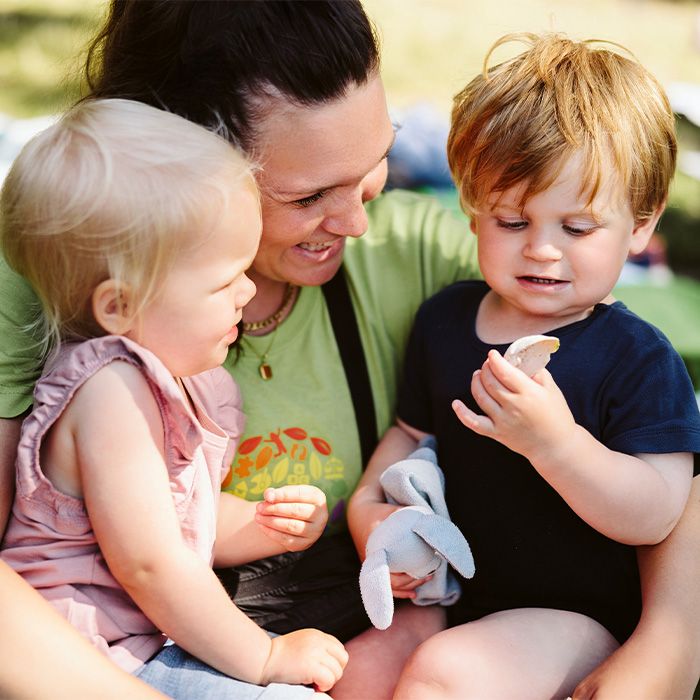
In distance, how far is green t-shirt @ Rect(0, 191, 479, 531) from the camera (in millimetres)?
2039

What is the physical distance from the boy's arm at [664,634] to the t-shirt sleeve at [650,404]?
0.20 metres

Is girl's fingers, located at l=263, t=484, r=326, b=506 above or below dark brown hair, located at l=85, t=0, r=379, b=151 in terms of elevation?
below

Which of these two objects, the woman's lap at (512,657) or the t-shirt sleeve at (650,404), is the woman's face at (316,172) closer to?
the t-shirt sleeve at (650,404)

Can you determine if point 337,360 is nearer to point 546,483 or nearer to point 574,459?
point 546,483

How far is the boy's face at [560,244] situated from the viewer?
178 cm

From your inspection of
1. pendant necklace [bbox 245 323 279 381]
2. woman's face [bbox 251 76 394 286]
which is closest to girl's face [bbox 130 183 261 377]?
woman's face [bbox 251 76 394 286]

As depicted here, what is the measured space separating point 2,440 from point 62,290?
11.4 inches

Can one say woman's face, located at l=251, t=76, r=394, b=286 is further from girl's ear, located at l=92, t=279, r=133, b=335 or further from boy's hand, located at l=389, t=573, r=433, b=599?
boy's hand, located at l=389, t=573, r=433, b=599

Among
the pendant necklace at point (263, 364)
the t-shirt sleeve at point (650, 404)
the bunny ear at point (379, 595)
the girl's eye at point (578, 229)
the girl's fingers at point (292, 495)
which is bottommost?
the bunny ear at point (379, 595)

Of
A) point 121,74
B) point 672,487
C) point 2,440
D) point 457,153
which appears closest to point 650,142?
point 457,153

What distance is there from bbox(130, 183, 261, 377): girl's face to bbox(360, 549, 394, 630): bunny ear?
49 cm

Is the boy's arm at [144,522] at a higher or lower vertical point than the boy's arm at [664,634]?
higher

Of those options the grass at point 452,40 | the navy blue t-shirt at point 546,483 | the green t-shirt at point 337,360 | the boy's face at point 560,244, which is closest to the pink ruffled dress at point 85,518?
the green t-shirt at point 337,360

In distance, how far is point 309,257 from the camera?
6.47ft
